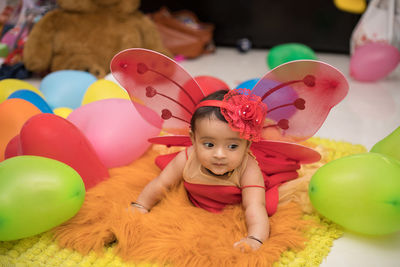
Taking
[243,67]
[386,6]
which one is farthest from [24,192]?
[386,6]

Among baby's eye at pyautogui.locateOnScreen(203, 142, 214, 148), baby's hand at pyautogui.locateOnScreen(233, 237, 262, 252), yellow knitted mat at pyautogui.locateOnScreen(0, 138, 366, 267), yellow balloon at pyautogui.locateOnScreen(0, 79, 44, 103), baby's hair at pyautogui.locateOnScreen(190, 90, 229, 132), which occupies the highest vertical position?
baby's hair at pyautogui.locateOnScreen(190, 90, 229, 132)

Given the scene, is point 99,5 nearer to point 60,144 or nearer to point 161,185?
point 60,144

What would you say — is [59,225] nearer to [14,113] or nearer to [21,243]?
[21,243]

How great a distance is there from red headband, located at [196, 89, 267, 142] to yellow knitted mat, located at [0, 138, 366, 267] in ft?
1.01

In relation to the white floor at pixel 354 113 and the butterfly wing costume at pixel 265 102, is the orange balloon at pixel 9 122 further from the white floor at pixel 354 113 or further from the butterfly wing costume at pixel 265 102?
the white floor at pixel 354 113

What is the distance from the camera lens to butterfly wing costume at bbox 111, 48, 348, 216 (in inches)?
37.6

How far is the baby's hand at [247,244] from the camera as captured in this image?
930 mm

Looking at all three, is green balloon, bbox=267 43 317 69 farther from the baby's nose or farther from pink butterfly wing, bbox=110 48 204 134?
the baby's nose

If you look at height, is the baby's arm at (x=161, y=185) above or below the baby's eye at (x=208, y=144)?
below

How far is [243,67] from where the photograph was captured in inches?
106

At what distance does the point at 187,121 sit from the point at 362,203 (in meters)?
0.51

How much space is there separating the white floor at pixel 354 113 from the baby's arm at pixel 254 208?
0.17 meters

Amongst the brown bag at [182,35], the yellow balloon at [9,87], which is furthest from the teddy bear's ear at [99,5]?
the yellow balloon at [9,87]

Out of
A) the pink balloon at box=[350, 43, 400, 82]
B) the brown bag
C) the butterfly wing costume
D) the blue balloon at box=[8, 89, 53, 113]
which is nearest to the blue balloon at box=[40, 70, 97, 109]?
the blue balloon at box=[8, 89, 53, 113]
